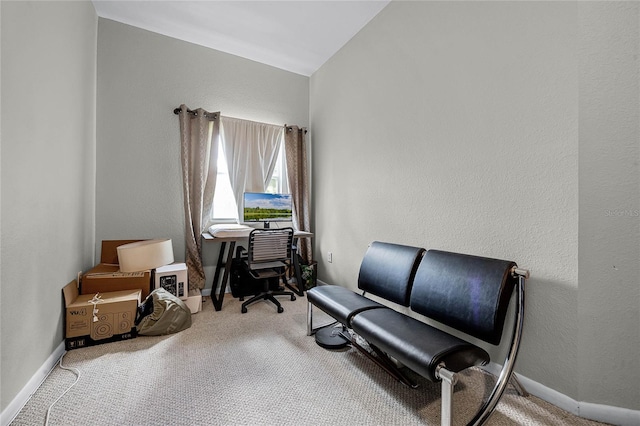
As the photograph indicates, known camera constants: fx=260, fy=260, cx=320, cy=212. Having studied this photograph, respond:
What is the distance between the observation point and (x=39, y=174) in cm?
157

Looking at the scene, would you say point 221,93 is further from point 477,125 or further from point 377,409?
point 377,409

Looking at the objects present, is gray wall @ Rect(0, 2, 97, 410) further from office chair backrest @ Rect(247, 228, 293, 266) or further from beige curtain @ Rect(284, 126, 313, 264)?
beige curtain @ Rect(284, 126, 313, 264)

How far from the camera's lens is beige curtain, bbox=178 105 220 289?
294 cm

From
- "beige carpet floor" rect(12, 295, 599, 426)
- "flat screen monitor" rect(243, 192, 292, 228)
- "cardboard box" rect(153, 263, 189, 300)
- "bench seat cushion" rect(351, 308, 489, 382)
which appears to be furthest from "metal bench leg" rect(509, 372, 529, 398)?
"cardboard box" rect(153, 263, 189, 300)

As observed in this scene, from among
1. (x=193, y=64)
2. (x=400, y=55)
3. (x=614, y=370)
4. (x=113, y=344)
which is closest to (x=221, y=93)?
(x=193, y=64)

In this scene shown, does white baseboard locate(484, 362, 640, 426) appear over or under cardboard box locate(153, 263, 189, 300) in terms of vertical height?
under

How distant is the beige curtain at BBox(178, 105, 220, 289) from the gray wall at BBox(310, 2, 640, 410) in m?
2.11

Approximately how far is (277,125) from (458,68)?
7.57 ft

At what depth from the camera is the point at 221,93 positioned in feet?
10.6

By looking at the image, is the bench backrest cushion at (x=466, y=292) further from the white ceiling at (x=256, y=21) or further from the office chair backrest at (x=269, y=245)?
the white ceiling at (x=256, y=21)

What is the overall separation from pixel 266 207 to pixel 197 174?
2.86ft

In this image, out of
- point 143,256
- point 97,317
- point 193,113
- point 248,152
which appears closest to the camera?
point 97,317

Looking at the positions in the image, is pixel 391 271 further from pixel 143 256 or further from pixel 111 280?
pixel 111 280

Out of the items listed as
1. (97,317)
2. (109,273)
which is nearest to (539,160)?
(97,317)
